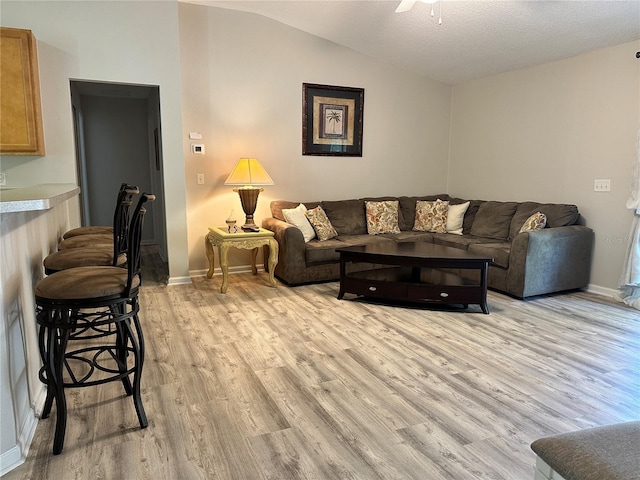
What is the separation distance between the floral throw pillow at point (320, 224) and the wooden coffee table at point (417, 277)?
0.71m

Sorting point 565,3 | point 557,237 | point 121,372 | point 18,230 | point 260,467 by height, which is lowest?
point 260,467

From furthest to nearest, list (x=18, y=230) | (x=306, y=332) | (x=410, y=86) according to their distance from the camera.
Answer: (x=410, y=86) → (x=306, y=332) → (x=18, y=230)

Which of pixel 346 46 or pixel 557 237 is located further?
pixel 346 46

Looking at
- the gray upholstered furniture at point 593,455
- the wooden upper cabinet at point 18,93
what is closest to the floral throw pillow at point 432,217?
the wooden upper cabinet at point 18,93

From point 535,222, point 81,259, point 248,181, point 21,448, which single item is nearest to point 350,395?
point 21,448

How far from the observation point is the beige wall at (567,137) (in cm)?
409

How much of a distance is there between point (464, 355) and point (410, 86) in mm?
4139

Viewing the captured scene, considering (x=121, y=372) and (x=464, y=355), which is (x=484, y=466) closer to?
(x=464, y=355)

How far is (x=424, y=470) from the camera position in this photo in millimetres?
1751

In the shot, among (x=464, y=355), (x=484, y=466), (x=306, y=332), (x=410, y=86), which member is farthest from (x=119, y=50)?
(x=484, y=466)

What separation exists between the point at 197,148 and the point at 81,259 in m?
2.54

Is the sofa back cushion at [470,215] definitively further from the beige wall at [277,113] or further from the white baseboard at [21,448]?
the white baseboard at [21,448]

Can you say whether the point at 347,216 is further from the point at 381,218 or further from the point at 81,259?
the point at 81,259

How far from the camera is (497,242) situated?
15.3 feet
